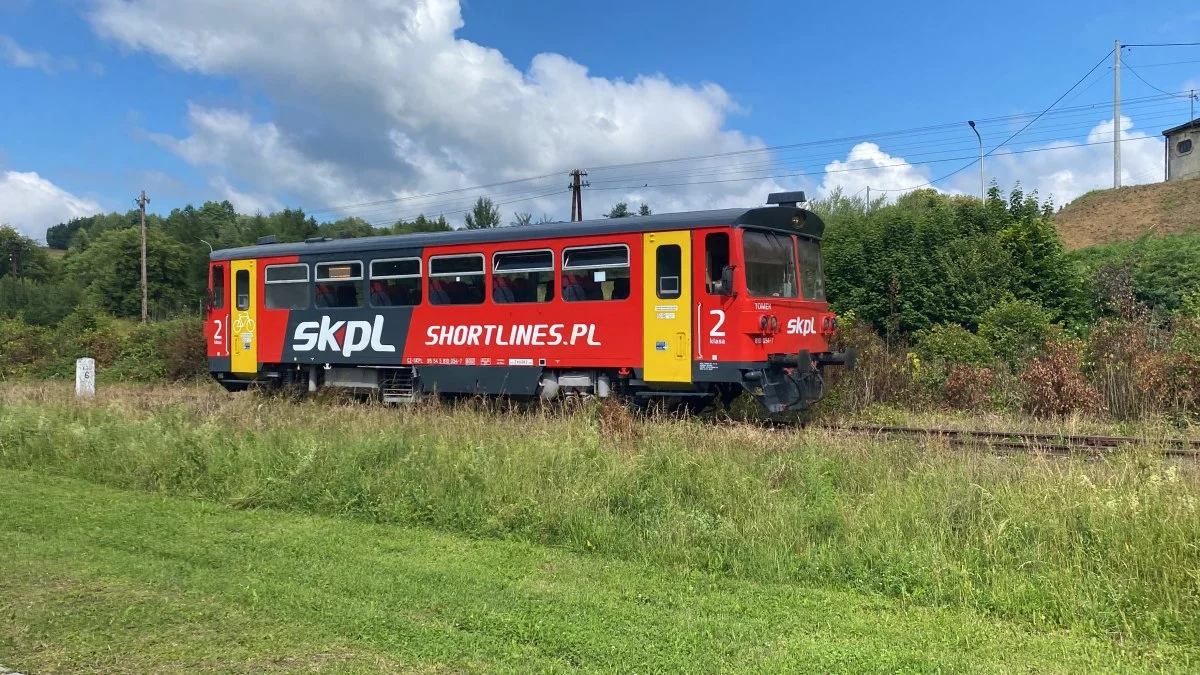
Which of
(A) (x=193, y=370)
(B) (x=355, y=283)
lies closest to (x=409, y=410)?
(B) (x=355, y=283)

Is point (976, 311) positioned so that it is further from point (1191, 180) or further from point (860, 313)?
point (1191, 180)

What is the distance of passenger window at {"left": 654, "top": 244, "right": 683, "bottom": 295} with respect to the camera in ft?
39.1

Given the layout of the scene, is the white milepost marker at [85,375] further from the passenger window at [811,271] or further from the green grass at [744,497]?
the passenger window at [811,271]

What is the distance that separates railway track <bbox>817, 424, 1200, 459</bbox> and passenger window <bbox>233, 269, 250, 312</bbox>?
11425 millimetres

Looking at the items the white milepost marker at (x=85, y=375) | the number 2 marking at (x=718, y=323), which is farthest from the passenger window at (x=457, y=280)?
the white milepost marker at (x=85, y=375)

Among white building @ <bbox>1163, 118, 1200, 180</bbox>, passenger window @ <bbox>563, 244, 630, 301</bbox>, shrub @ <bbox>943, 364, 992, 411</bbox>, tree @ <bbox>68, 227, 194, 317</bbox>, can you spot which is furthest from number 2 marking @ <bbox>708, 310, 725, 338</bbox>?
tree @ <bbox>68, 227, 194, 317</bbox>

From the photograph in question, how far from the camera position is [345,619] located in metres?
4.83

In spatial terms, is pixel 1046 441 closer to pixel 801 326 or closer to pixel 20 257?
pixel 801 326

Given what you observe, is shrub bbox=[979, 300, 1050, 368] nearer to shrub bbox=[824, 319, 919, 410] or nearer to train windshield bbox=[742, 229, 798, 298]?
shrub bbox=[824, 319, 919, 410]

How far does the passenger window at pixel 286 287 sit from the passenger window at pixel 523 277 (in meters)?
4.58

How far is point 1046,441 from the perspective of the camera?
1006 cm

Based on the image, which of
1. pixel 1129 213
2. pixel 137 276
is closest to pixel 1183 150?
pixel 1129 213

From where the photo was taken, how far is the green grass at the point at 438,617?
13.9ft

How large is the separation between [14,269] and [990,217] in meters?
95.4
